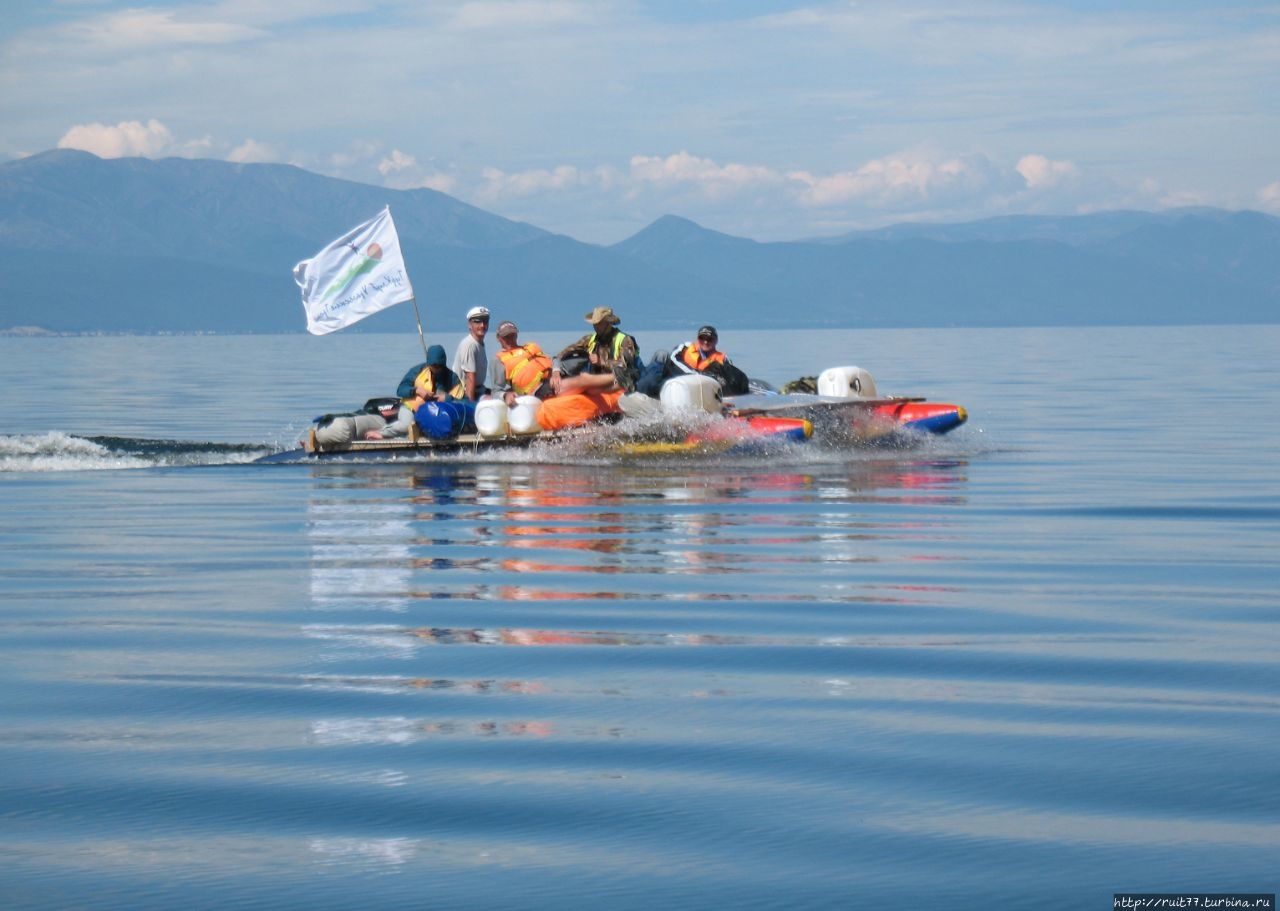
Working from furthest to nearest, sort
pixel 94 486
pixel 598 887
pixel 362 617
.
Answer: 1. pixel 94 486
2. pixel 362 617
3. pixel 598 887

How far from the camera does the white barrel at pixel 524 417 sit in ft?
77.7

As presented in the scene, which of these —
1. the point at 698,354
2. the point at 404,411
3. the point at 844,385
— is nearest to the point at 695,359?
the point at 698,354

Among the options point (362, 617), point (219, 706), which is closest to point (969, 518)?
point (362, 617)

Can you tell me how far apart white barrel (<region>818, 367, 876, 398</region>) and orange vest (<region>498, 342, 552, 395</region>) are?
3788 mm

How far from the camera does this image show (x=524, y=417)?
23672 millimetres

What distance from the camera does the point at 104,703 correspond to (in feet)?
29.1

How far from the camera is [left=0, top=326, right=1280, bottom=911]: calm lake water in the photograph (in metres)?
6.20

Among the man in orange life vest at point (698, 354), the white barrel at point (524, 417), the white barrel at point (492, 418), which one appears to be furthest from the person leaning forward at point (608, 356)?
the white barrel at point (492, 418)

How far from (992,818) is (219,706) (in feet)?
12.9

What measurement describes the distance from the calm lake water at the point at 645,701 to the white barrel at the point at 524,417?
426cm

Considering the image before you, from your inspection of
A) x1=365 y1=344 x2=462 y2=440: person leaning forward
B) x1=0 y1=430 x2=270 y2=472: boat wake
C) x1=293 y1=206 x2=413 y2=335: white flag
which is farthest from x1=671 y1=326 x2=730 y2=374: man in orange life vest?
x1=0 y1=430 x2=270 y2=472: boat wake

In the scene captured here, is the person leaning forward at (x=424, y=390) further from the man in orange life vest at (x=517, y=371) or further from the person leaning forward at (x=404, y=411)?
the man in orange life vest at (x=517, y=371)

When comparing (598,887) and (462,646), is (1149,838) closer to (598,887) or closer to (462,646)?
(598,887)

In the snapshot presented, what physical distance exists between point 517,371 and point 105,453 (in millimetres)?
6160
